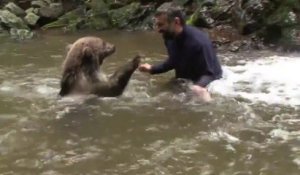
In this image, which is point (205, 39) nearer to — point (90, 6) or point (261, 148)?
point (261, 148)

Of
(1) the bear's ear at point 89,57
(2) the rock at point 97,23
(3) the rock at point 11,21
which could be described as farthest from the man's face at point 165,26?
(3) the rock at point 11,21

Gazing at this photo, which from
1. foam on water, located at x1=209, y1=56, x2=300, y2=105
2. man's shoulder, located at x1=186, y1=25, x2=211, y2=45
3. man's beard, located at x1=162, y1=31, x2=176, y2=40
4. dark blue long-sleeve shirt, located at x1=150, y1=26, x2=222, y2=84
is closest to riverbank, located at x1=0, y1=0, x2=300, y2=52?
foam on water, located at x1=209, y1=56, x2=300, y2=105

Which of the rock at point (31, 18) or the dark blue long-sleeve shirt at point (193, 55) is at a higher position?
the dark blue long-sleeve shirt at point (193, 55)

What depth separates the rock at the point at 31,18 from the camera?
53.9 ft

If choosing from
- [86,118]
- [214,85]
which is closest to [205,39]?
[214,85]

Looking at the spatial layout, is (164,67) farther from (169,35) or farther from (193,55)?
(169,35)

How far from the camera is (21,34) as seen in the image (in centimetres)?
1526

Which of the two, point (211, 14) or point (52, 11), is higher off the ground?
point (211, 14)

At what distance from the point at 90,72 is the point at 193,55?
1331 mm

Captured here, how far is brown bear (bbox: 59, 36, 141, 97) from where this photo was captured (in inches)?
303

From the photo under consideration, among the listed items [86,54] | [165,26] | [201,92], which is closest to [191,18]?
[165,26]

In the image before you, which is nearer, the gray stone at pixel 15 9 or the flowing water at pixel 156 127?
the flowing water at pixel 156 127

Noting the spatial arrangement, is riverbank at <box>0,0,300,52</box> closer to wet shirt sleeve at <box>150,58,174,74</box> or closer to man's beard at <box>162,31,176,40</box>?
wet shirt sleeve at <box>150,58,174,74</box>

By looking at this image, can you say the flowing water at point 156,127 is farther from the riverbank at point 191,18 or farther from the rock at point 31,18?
the rock at point 31,18
